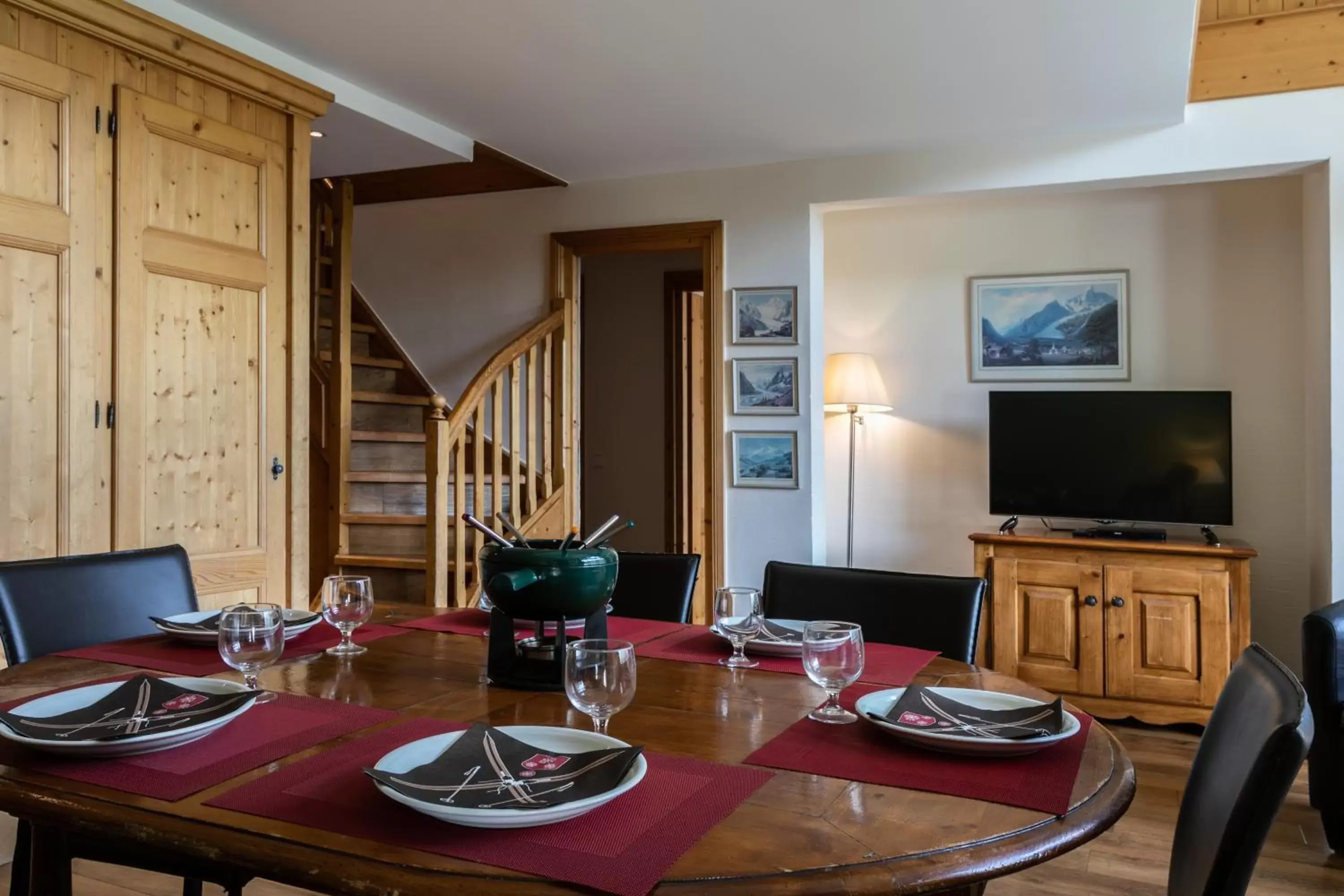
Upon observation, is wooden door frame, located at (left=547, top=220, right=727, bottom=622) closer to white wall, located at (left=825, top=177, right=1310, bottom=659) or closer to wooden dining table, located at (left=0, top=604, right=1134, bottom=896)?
white wall, located at (left=825, top=177, right=1310, bottom=659)

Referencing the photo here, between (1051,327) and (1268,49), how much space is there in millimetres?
1422

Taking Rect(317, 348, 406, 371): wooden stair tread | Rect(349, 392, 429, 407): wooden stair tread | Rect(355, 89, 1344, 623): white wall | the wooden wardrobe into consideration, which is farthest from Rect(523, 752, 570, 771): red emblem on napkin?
Rect(317, 348, 406, 371): wooden stair tread

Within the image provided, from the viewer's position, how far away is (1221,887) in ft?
3.18

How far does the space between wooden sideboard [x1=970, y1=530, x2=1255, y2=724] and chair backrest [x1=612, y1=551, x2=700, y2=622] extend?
2003mm

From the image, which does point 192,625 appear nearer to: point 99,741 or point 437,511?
point 99,741

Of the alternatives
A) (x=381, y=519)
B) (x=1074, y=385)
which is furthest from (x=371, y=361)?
(x=1074, y=385)

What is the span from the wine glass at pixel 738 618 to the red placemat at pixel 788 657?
3 cm

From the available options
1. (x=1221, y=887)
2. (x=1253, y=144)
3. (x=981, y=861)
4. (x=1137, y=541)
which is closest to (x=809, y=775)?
(x=981, y=861)

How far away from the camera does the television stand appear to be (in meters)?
4.29

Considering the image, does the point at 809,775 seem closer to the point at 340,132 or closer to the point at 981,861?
the point at 981,861

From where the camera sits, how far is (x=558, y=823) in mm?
995

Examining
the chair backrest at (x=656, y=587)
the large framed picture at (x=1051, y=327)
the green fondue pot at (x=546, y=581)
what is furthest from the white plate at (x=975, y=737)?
the large framed picture at (x=1051, y=327)

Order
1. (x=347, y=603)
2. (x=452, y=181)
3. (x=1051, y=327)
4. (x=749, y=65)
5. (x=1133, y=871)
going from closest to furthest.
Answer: (x=347, y=603) → (x=1133, y=871) → (x=749, y=65) → (x=1051, y=327) → (x=452, y=181)

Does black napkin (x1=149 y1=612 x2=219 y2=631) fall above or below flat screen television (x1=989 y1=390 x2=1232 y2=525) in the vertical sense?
below
